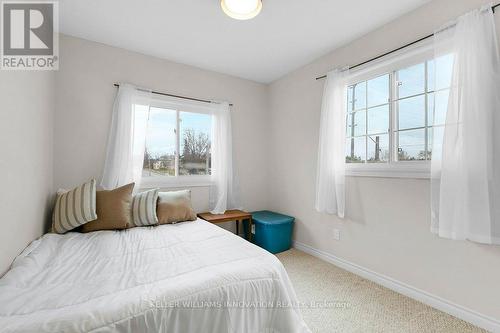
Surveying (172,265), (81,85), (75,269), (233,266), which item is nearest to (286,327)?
(233,266)

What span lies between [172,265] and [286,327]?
740 mm

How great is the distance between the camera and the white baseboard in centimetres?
158

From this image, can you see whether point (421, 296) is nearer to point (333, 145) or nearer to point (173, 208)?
point (333, 145)

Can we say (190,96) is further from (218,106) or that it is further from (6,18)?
(6,18)

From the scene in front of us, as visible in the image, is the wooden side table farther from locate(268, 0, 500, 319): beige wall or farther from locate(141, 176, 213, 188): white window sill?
locate(268, 0, 500, 319): beige wall

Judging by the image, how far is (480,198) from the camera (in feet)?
4.99

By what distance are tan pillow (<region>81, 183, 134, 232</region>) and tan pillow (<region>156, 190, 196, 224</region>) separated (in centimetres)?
30

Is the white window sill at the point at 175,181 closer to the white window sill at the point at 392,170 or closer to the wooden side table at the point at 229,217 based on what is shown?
the wooden side table at the point at 229,217

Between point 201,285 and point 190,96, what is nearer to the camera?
point 201,285

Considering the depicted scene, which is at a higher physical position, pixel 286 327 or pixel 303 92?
pixel 303 92

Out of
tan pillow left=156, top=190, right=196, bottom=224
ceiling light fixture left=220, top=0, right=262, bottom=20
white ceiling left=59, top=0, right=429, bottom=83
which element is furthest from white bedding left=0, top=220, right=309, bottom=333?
white ceiling left=59, top=0, right=429, bottom=83

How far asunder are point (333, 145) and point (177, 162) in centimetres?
199

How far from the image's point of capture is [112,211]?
2.06 m

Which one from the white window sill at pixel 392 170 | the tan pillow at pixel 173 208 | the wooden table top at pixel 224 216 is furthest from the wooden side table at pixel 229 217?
the white window sill at pixel 392 170
